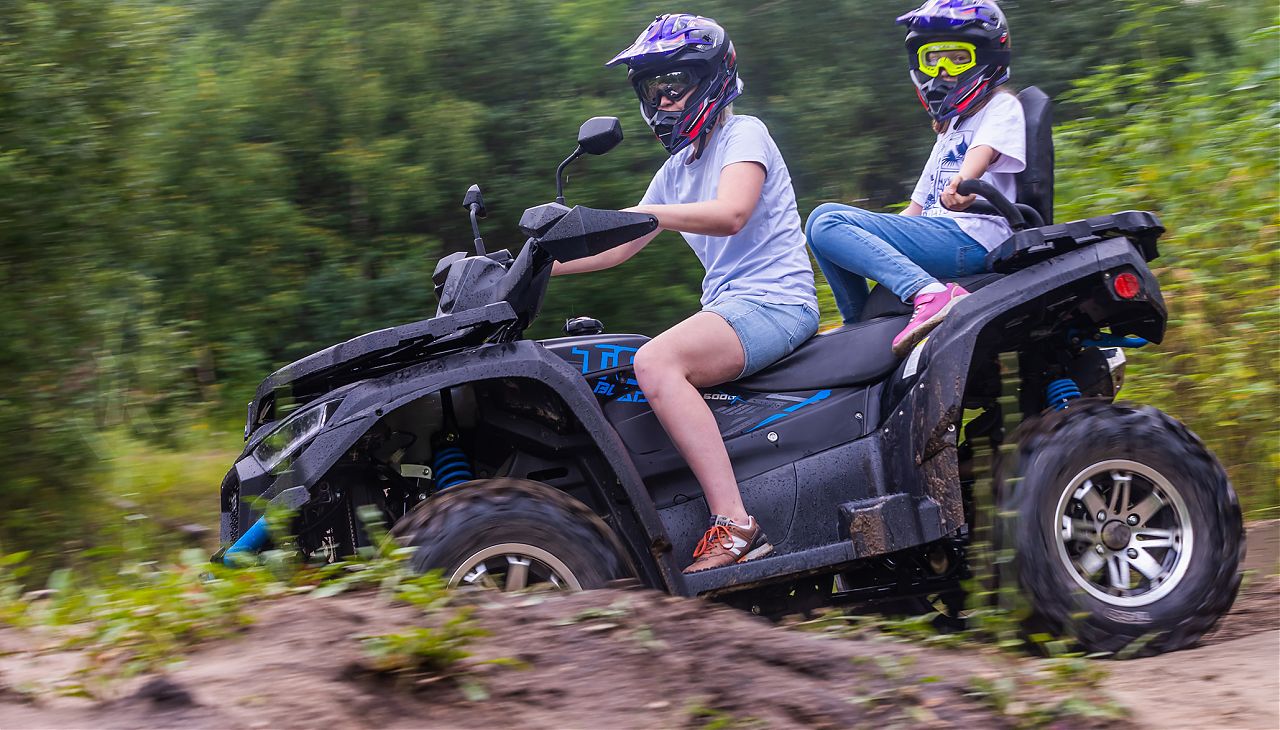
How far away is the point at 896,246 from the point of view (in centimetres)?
457

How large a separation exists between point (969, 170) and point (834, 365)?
0.86 meters

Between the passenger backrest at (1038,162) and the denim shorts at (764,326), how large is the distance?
3.06 feet

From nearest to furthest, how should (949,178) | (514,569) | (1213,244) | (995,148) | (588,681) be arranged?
(588,681), (514,569), (995,148), (949,178), (1213,244)

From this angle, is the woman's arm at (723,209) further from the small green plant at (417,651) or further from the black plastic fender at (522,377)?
the small green plant at (417,651)

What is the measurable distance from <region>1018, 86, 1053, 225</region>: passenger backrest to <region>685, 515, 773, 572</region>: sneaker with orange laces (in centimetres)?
161

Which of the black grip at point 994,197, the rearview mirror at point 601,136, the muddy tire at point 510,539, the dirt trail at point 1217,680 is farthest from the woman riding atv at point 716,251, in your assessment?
the dirt trail at point 1217,680

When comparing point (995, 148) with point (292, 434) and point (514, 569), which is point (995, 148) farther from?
point (292, 434)

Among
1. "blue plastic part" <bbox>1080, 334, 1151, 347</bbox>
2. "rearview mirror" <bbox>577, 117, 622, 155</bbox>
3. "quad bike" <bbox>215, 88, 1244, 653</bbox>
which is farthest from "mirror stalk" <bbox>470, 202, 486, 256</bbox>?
"blue plastic part" <bbox>1080, 334, 1151, 347</bbox>

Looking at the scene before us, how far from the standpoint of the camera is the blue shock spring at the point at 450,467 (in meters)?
4.20

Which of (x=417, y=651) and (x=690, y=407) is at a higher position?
(x=690, y=407)

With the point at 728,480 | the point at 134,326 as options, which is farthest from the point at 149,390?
the point at 728,480

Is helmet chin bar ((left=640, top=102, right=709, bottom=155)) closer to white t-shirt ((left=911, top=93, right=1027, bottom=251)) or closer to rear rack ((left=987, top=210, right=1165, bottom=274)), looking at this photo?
white t-shirt ((left=911, top=93, right=1027, bottom=251))

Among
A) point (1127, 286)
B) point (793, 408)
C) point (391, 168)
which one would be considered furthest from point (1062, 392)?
point (391, 168)

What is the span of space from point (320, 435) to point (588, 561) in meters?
0.89
